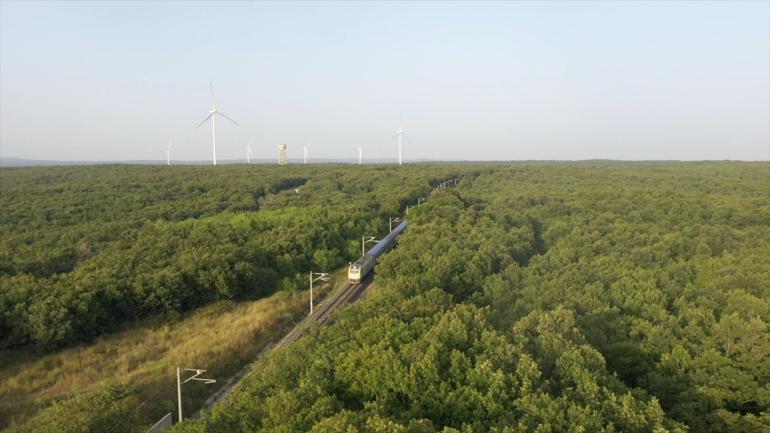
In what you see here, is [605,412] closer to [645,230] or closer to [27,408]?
[27,408]

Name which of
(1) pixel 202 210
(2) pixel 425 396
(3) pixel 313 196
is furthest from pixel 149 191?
(2) pixel 425 396

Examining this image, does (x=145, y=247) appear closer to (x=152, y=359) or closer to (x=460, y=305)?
(x=152, y=359)

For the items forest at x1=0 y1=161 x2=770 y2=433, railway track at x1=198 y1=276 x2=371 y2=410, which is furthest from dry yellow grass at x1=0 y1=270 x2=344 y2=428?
forest at x1=0 y1=161 x2=770 y2=433

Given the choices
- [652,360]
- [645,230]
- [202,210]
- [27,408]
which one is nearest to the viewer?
[652,360]

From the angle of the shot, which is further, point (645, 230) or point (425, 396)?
point (645, 230)

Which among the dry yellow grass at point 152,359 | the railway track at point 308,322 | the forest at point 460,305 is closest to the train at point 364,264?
the railway track at point 308,322

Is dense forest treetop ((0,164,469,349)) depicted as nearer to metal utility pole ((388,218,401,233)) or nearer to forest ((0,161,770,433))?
forest ((0,161,770,433))

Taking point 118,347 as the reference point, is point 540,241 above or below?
above
